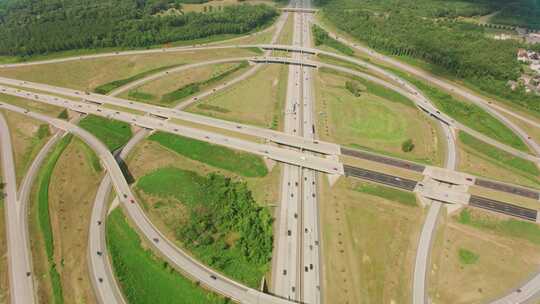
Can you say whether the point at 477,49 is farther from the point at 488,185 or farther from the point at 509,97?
the point at 488,185

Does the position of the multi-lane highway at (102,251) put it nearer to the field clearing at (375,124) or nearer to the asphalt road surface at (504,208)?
the field clearing at (375,124)

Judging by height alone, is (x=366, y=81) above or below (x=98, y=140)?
above

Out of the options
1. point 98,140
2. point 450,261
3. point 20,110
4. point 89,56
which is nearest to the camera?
point 450,261

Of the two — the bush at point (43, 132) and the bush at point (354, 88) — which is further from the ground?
the bush at point (354, 88)

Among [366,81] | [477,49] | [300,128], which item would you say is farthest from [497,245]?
[477,49]

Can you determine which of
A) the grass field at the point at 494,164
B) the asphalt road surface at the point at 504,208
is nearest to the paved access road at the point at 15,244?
the asphalt road surface at the point at 504,208

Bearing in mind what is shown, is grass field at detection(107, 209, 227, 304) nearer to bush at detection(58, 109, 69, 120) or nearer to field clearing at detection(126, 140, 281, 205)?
field clearing at detection(126, 140, 281, 205)

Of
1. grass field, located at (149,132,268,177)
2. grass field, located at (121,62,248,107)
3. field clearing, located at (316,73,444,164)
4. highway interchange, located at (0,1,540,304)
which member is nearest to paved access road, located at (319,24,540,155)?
highway interchange, located at (0,1,540,304)
